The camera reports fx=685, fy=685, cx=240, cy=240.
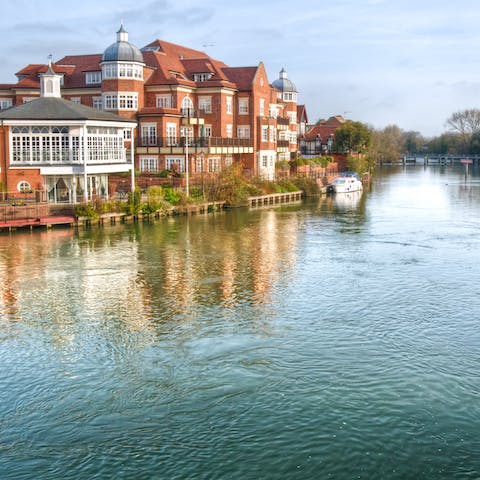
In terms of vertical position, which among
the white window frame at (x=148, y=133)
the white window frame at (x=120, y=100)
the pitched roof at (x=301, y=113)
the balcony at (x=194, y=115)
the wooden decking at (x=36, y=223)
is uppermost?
the pitched roof at (x=301, y=113)

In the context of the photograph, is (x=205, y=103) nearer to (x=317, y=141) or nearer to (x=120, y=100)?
(x=120, y=100)

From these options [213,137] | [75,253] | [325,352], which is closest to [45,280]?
[75,253]

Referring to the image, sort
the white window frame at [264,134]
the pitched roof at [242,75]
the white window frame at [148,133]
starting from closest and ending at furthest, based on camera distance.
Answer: the white window frame at [148,133], the pitched roof at [242,75], the white window frame at [264,134]

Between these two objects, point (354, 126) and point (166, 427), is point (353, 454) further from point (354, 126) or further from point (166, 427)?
point (354, 126)

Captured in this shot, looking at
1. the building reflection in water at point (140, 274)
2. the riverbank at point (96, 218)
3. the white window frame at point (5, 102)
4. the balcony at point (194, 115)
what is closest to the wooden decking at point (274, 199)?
the riverbank at point (96, 218)

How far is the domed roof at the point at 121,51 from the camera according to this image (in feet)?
201

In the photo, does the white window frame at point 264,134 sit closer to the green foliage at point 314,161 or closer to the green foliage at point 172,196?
the green foliage at point 314,161

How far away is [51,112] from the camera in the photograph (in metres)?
46.8

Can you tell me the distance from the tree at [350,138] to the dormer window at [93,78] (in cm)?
4447

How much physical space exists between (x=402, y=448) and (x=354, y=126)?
3518 inches

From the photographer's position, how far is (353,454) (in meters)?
13.8

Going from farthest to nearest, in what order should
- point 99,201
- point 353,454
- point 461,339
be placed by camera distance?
point 99,201
point 461,339
point 353,454

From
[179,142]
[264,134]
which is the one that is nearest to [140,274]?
[179,142]

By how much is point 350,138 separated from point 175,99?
4136cm
